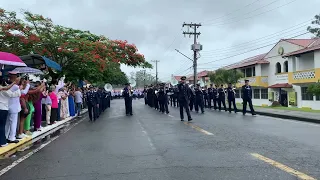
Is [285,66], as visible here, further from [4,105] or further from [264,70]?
[4,105]

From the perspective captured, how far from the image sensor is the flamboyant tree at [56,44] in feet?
65.1

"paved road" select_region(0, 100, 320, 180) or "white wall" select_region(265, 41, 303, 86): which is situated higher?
"white wall" select_region(265, 41, 303, 86)

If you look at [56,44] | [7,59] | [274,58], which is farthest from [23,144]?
[274,58]

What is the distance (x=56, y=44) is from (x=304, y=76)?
989 inches

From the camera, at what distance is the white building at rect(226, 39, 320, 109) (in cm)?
3444

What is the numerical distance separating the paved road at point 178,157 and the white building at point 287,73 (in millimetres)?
26635

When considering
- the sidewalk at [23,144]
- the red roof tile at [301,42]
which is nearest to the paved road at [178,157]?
the sidewalk at [23,144]

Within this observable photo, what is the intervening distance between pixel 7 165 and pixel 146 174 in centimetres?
301

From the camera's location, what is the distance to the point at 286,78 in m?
39.9

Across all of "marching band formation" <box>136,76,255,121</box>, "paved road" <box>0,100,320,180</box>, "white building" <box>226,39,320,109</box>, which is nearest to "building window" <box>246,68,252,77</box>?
"white building" <box>226,39,320,109</box>

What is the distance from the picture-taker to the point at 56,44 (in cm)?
2114

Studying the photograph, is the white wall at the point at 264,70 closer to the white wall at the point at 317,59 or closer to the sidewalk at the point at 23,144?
the white wall at the point at 317,59

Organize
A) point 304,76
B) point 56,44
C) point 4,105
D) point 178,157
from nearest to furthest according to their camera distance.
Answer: point 178,157
point 4,105
point 56,44
point 304,76

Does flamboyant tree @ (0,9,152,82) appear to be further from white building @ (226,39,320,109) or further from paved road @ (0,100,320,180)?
white building @ (226,39,320,109)
